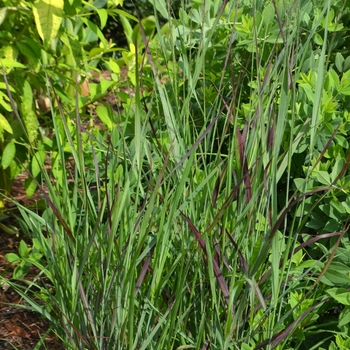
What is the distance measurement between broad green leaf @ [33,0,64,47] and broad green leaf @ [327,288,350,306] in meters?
1.27

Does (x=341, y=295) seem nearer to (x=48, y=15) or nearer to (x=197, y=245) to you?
(x=197, y=245)

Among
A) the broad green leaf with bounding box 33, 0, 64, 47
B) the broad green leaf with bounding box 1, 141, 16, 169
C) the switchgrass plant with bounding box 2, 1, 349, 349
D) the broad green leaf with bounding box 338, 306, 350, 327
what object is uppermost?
the broad green leaf with bounding box 33, 0, 64, 47

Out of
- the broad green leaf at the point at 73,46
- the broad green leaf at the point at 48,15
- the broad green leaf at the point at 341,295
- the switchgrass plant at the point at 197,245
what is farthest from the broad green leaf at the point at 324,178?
the broad green leaf at the point at 73,46

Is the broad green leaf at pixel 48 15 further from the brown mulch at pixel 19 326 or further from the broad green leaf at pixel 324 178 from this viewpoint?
the broad green leaf at pixel 324 178

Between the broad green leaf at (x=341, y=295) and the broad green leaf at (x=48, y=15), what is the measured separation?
49.8 inches

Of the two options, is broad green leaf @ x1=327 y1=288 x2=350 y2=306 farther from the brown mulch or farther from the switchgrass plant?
the brown mulch

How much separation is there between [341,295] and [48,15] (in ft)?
4.44

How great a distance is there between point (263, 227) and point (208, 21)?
0.82 meters

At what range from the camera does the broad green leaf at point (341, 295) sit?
1631 millimetres

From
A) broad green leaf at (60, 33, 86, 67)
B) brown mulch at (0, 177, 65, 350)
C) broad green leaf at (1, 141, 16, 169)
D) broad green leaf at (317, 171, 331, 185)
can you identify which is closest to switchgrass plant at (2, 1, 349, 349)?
broad green leaf at (317, 171, 331, 185)

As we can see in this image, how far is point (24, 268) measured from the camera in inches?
91.0

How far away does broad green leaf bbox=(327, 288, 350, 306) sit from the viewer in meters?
1.63

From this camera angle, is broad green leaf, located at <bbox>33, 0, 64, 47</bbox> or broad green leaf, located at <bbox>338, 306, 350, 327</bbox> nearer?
broad green leaf, located at <bbox>338, 306, 350, 327</bbox>

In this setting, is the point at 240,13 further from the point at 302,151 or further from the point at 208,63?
the point at 302,151
